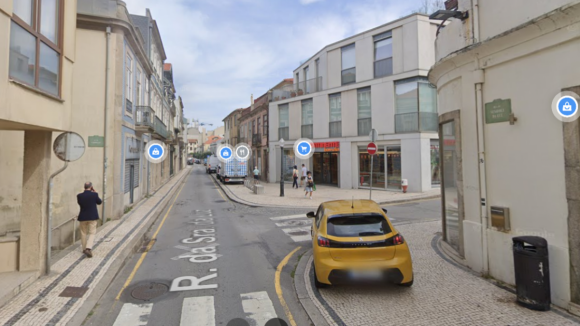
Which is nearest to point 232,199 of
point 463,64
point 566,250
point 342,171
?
point 342,171

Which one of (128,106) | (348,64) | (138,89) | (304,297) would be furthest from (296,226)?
(348,64)

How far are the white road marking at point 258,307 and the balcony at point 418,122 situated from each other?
53.3 ft

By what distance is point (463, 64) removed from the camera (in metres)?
6.03

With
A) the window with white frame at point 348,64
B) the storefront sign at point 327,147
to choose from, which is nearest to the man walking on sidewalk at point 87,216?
the storefront sign at point 327,147

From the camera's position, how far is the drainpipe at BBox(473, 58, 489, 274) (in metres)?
5.59

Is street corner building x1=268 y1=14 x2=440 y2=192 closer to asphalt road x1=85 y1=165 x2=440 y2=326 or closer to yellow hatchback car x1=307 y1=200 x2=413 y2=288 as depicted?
asphalt road x1=85 y1=165 x2=440 y2=326

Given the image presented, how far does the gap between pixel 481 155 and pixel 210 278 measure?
5.53m

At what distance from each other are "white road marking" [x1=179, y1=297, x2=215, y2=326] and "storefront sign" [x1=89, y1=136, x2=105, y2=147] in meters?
8.46

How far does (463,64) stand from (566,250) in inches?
142

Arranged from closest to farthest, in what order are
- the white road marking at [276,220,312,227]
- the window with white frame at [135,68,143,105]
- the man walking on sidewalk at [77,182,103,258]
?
1. the man walking on sidewalk at [77,182,103,258]
2. the white road marking at [276,220,312,227]
3. the window with white frame at [135,68,143,105]

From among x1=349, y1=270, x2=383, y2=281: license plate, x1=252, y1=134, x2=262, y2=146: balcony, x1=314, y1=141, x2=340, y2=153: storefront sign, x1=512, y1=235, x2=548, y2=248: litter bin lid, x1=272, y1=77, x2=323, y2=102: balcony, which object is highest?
x1=272, y1=77, x2=323, y2=102: balcony

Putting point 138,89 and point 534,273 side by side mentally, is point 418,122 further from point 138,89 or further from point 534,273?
point 138,89

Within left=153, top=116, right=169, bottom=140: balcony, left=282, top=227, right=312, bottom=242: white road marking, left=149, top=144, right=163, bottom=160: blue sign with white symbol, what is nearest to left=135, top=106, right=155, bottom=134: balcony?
left=149, top=144, right=163, bottom=160: blue sign with white symbol

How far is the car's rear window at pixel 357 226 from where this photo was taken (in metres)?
5.07
